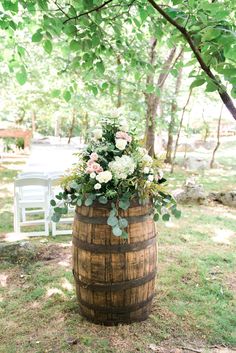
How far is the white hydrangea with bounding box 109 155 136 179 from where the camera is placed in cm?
208

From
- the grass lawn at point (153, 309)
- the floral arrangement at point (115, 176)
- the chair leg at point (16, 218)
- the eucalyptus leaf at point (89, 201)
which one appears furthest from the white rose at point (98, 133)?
the chair leg at point (16, 218)

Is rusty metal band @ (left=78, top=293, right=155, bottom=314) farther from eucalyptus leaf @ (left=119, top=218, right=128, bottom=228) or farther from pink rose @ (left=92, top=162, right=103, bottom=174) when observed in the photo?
pink rose @ (left=92, top=162, right=103, bottom=174)

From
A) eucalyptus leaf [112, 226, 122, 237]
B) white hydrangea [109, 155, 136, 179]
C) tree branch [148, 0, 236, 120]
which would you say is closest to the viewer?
tree branch [148, 0, 236, 120]

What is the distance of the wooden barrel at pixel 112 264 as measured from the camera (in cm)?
215

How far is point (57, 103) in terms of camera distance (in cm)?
1238

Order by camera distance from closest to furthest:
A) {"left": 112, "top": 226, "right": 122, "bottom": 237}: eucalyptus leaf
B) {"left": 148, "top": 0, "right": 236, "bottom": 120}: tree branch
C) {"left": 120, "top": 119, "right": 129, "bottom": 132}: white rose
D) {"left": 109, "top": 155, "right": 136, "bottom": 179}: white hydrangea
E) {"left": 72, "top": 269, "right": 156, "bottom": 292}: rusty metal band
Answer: {"left": 148, "top": 0, "right": 236, "bottom": 120}: tree branch < {"left": 112, "top": 226, "right": 122, "bottom": 237}: eucalyptus leaf < {"left": 109, "top": 155, "right": 136, "bottom": 179}: white hydrangea < {"left": 72, "top": 269, "right": 156, "bottom": 292}: rusty metal band < {"left": 120, "top": 119, "right": 129, "bottom": 132}: white rose

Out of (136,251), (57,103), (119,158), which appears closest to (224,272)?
(136,251)

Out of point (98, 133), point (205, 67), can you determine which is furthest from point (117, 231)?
point (205, 67)

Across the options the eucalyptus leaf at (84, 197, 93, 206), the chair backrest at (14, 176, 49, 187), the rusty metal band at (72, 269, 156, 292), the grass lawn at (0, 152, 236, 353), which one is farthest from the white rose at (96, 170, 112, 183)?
the chair backrest at (14, 176, 49, 187)

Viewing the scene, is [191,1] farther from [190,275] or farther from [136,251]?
[190,275]

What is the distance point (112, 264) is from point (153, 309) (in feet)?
2.07

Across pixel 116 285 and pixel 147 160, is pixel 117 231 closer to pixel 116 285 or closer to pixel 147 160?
pixel 116 285

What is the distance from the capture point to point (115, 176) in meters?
2.09

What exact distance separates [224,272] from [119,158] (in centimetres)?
180
